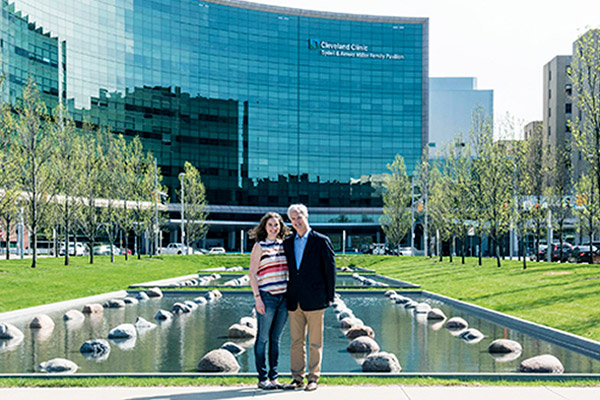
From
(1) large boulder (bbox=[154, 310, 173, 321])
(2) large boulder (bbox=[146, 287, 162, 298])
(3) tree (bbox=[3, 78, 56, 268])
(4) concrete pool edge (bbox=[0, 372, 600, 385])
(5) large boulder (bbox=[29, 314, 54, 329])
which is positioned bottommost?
(2) large boulder (bbox=[146, 287, 162, 298])

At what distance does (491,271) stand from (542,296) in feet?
40.1

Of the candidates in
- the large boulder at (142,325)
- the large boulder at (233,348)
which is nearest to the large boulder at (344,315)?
the large boulder at (142,325)

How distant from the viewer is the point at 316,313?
23.4ft

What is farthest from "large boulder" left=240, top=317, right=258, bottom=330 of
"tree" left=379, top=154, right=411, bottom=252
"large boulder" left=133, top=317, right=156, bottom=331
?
"tree" left=379, top=154, right=411, bottom=252

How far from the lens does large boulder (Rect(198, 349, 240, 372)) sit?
8883 mm

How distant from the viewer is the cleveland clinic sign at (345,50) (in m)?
104

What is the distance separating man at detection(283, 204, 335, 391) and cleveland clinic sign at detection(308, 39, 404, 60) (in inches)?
3922

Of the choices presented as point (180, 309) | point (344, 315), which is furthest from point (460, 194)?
point (180, 309)

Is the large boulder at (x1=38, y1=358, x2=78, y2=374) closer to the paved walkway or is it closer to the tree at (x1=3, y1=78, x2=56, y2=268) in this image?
the paved walkway

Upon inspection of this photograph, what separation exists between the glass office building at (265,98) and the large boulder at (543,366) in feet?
271

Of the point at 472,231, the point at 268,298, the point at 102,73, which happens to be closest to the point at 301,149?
the point at 102,73

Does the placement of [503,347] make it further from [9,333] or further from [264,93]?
[264,93]

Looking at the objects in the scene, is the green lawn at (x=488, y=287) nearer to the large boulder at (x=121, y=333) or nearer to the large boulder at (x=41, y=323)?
the large boulder at (x=41, y=323)

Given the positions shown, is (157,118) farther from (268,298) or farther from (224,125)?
(268,298)
